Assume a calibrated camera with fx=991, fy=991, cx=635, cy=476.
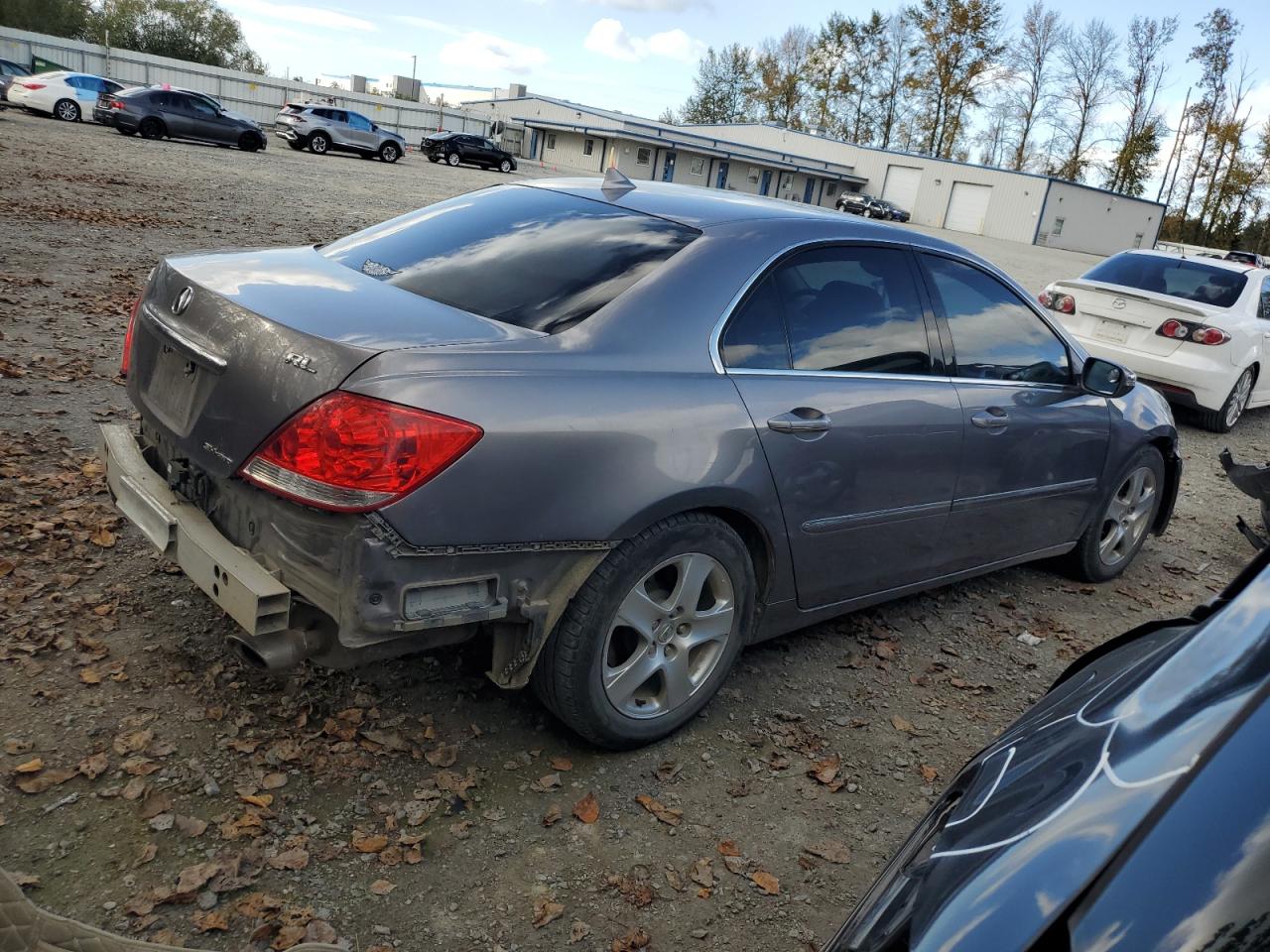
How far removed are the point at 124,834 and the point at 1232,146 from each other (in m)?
75.4

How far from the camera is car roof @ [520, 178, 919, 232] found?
11.8 feet

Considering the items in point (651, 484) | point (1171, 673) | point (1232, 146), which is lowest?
point (651, 484)

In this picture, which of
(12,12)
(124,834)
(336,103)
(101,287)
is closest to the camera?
(124,834)

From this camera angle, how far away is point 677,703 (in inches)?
132

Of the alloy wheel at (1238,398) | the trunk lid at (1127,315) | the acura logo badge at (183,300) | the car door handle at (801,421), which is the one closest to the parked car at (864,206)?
the alloy wheel at (1238,398)

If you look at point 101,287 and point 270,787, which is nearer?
point 270,787

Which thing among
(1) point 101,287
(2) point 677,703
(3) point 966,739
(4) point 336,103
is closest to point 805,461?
(2) point 677,703

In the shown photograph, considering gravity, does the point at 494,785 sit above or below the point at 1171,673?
below

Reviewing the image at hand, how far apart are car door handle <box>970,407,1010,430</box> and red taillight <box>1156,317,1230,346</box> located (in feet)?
20.1

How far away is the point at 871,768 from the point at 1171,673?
1940 mm

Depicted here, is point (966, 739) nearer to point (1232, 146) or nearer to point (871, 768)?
point (871, 768)

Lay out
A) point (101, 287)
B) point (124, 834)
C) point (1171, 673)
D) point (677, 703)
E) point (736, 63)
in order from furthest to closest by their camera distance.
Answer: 1. point (736, 63)
2. point (101, 287)
3. point (677, 703)
4. point (124, 834)
5. point (1171, 673)

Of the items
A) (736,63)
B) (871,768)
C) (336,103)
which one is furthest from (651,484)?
(736,63)

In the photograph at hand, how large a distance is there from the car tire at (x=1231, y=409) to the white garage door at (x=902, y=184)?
55.8m
